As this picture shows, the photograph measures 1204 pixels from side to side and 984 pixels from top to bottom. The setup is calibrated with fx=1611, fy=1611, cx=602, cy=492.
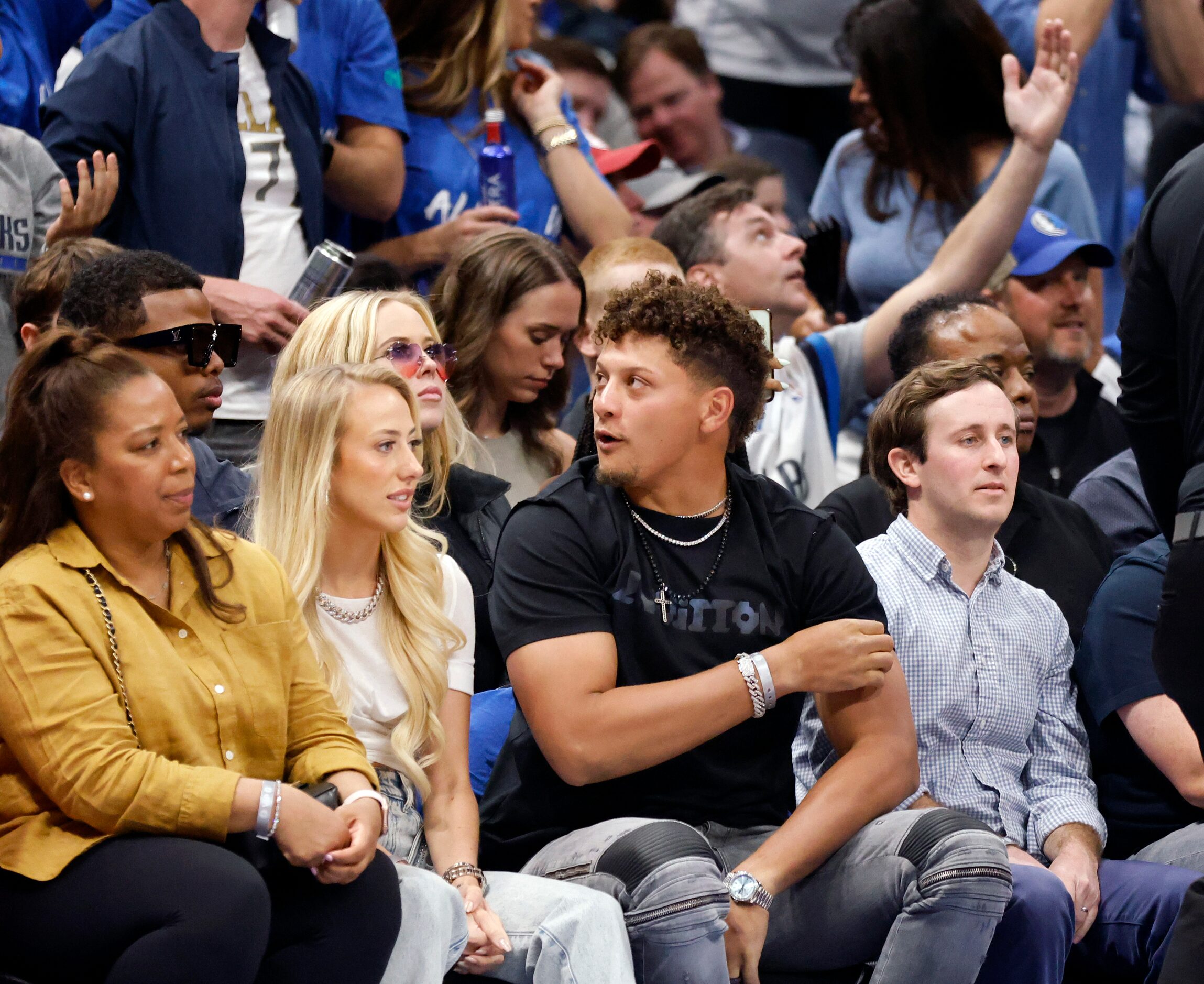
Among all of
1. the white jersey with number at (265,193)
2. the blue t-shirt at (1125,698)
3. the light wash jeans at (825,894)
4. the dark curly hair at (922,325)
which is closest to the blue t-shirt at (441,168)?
the white jersey with number at (265,193)

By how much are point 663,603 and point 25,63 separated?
7.51 feet

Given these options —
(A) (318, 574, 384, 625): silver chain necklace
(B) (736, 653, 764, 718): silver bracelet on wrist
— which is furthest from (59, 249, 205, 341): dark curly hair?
(B) (736, 653, 764, 718): silver bracelet on wrist

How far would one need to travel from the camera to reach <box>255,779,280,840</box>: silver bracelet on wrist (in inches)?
94.6

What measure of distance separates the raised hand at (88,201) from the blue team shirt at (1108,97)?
11.5 ft

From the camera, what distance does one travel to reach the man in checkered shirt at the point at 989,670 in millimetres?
3166

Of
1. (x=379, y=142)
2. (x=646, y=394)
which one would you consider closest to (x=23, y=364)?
(x=646, y=394)

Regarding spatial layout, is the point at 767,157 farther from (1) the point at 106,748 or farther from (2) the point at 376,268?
(1) the point at 106,748

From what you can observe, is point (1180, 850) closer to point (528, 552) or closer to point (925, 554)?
point (925, 554)

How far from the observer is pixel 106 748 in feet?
7.66

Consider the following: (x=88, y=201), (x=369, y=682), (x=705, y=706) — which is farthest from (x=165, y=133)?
(x=705, y=706)

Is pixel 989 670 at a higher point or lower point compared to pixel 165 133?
lower

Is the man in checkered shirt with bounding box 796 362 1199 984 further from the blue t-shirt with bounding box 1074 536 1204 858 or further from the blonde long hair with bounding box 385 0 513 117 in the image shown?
the blonde long hair with bounding box 385 0 513 117

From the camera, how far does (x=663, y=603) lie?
2.99 metres

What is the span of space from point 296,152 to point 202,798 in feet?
7.21
